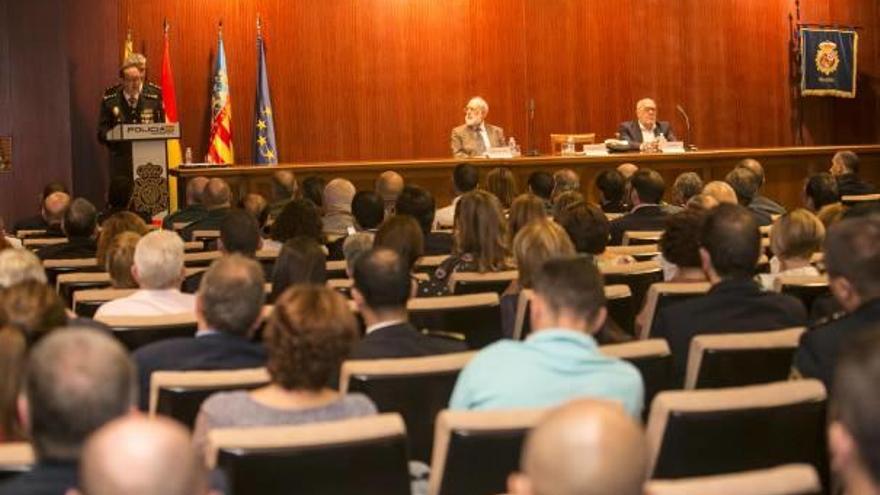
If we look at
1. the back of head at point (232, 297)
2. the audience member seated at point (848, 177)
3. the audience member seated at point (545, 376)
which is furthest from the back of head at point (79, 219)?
the audience member seated at point (848, 177)

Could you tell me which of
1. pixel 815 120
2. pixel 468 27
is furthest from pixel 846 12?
pixel 468 27

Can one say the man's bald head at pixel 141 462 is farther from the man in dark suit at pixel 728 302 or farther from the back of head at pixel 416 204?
the back of head at pixel 416 204

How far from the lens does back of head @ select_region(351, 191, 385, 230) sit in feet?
25.0

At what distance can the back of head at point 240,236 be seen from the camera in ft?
20.6

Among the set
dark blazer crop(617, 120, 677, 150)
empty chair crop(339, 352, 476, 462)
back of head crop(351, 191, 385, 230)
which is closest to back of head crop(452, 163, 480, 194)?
back of head crop(351, 191, 385, 230)

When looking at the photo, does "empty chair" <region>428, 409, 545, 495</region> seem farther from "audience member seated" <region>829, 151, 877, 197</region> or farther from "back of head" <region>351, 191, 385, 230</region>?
"audience member seated" <region>829, 151, 877, 197</region>

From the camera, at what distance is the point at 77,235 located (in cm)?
748

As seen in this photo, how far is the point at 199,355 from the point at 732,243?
6.18 feet

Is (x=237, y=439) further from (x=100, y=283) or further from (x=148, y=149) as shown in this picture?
(x=148, y=149)

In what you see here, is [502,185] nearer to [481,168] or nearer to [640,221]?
[640,221]

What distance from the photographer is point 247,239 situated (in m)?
6.29

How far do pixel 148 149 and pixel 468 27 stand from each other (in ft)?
15.3

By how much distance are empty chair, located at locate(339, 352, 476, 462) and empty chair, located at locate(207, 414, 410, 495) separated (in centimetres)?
61

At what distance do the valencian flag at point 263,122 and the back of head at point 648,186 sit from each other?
632cm
